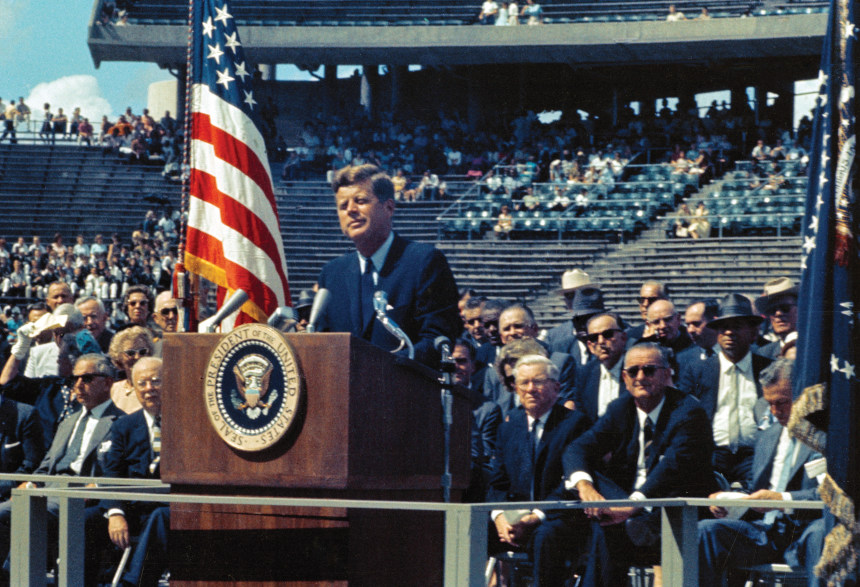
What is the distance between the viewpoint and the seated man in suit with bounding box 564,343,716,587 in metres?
5.36

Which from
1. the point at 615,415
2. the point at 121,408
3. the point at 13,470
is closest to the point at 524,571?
the point at 615,415

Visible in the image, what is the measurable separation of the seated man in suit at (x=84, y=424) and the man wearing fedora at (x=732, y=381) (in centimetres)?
316

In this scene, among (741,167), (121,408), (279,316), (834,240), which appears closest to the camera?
(279,316)

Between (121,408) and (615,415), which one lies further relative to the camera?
(121,408)

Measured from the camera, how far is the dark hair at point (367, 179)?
430 cm

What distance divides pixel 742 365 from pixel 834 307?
279 centimetres

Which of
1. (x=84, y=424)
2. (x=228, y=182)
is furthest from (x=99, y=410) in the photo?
(x=228, y=182)

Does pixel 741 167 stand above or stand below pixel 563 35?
below

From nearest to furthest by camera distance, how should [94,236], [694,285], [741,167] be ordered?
[694,285] → [741,167] → [94,236]

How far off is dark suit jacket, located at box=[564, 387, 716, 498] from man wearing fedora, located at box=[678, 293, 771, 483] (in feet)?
2.79

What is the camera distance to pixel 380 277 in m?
4.45

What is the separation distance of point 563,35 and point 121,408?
84.5 feet

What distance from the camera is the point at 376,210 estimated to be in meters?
4.36

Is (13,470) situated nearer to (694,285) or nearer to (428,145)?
(694,285)
